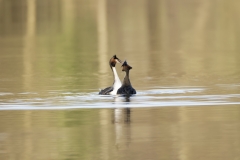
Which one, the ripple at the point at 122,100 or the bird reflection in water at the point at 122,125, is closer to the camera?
the bird reflection in water at the point at 122,125

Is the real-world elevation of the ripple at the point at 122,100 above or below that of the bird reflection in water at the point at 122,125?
above

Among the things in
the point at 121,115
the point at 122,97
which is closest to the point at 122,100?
the point at 122,97

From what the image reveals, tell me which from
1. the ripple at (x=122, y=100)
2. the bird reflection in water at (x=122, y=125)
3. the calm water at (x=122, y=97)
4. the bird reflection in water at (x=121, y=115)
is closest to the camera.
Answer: the calm water at (x=122, y=97)

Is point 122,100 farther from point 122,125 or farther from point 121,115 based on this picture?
point 122,125

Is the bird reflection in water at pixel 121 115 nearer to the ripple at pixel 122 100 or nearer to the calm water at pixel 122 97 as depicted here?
the calm water at pixel 122 97

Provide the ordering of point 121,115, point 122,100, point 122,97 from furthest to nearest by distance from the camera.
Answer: point 122,97 < point 122,100 < point 121,115

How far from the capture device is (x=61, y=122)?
57.4 ft

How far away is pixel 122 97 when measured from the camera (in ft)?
69.5

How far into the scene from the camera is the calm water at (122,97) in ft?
Answer: 49.2

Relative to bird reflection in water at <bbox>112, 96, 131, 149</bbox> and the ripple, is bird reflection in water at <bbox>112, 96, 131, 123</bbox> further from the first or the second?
the ripple

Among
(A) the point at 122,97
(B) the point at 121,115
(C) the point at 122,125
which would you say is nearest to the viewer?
(C) the point at 122,125

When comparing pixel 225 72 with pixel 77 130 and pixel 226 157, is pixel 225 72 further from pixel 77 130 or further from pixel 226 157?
pixel 226 157

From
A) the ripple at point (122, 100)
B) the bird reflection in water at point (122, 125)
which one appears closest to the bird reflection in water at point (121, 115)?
the bird reflection in water at point (122, 125)

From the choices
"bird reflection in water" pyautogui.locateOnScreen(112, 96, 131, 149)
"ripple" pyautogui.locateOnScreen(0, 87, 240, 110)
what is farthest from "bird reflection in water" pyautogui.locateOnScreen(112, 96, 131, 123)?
Answer: "ripple" pyautogui.locateOnScreen(0, 87, 240, 110)
